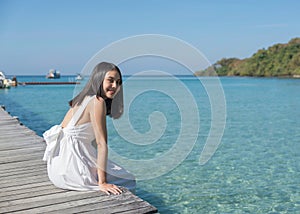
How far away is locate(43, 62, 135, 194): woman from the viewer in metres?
3.69

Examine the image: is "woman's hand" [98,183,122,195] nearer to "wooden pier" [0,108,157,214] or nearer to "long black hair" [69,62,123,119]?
"wooden pier" [0,108,157,214]

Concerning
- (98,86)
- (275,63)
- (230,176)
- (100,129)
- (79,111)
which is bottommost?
(230,176)

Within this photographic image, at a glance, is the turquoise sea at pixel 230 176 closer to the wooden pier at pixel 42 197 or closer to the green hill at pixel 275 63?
the wooden pier at pixel 42 197

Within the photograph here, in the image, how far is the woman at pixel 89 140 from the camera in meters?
3.69

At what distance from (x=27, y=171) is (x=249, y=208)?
3495 millimetres

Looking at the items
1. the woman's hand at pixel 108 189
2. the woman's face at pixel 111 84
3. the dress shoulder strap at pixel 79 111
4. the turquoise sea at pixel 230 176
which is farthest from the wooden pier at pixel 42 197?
the turquoise sea at pixel 230 176

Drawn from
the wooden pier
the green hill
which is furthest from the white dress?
the green hill

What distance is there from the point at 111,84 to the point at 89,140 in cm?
73

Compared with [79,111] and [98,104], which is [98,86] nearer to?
[98,104]

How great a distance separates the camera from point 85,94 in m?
3.78

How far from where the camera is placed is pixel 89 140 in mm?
3984

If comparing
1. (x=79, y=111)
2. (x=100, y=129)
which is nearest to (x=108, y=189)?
(x=100, y=129)

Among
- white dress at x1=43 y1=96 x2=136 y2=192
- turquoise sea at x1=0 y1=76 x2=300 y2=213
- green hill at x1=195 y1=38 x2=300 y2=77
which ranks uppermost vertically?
green hill at x1=195 y1=38 x2=300 y2=77

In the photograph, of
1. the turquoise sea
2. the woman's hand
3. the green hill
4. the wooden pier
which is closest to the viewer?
the wooden pier
